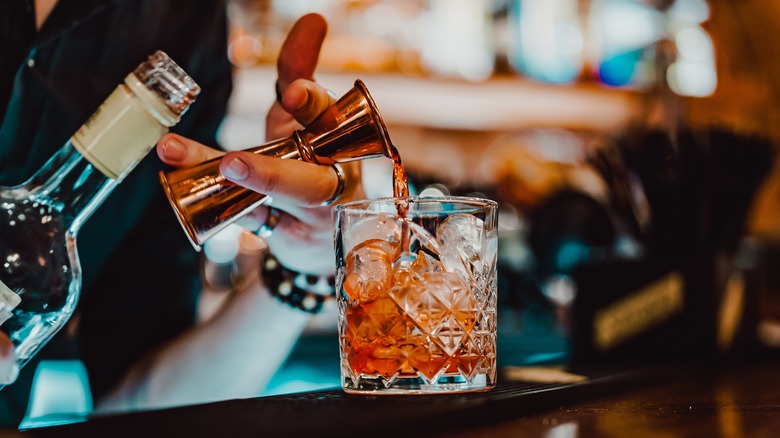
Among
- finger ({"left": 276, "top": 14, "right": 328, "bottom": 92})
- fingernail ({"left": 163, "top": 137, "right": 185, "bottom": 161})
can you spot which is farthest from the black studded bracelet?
fingernail ({"left": 163, "top": 137, "right": 185, "bottom": 161})

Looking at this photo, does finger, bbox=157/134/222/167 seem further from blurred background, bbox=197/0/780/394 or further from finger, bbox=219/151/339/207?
blurred background, bbox=197/0/780/394

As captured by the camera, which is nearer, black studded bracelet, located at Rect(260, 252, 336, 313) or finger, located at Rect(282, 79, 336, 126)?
finger, located at Rect(282, 79, 336, 126)

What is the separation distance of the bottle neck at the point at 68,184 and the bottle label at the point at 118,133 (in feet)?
0.24

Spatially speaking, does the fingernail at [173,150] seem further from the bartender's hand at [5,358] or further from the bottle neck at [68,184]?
the bartender's hand at [5,358]

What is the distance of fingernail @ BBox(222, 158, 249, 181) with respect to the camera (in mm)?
617

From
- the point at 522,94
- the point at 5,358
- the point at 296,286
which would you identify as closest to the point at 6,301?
the point at 5,358

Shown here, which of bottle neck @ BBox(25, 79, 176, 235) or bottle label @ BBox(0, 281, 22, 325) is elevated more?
bottle neck @ BBox(25, 79, 176, 235)

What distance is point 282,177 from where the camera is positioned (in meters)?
0.65

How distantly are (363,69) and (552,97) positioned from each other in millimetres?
879

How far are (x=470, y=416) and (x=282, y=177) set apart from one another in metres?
0.25

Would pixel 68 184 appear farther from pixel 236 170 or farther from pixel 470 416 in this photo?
pixel 470 416

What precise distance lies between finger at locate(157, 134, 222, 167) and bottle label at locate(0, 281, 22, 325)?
152 millimetres

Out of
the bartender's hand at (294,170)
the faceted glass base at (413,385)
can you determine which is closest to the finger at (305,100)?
the bartender's hand at (294,170)

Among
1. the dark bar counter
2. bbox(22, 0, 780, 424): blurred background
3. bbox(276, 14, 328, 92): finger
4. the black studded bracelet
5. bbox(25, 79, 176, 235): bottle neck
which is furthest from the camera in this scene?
bbox(22, 0, 780, 424): blurred background
